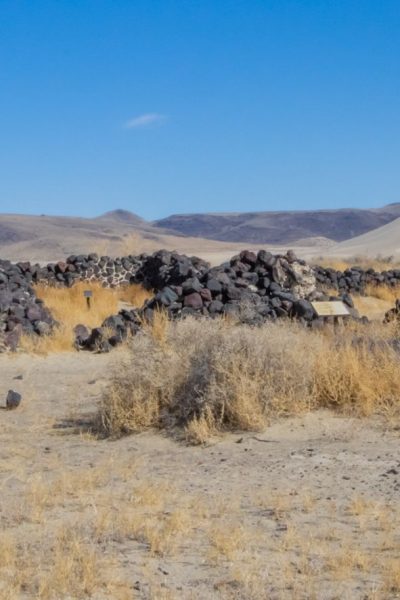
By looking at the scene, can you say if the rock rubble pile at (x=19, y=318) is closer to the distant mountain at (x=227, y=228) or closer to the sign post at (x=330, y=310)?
the sign post at (x=330, y=310)

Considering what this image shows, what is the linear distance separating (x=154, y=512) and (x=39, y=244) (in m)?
89.2

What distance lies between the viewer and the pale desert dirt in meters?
4.84

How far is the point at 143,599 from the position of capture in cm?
466

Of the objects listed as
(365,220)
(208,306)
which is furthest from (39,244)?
(365,220)

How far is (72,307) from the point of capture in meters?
20.0

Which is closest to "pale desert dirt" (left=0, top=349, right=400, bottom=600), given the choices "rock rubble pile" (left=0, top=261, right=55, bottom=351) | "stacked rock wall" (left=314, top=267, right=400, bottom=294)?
"rock rubble pile" (left=0, top=261, right=55, bottom=351)

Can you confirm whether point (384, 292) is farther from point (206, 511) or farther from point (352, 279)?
point (206, 511)

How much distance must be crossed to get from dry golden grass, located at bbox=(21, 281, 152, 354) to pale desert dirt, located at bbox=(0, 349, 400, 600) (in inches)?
211

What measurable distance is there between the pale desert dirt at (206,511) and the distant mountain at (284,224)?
149629mm

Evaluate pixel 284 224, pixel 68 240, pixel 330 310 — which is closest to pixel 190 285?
pixel 330 310

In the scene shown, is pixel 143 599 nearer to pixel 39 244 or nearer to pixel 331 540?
pixel 331 540

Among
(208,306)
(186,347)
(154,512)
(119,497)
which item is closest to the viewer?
(154,512)

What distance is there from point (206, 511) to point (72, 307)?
14.1 meters

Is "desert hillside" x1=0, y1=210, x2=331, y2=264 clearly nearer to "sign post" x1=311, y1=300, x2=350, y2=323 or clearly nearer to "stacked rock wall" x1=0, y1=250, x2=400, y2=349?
"stacked rock wall" x1=0, y1=250, x2=400, y2=349
